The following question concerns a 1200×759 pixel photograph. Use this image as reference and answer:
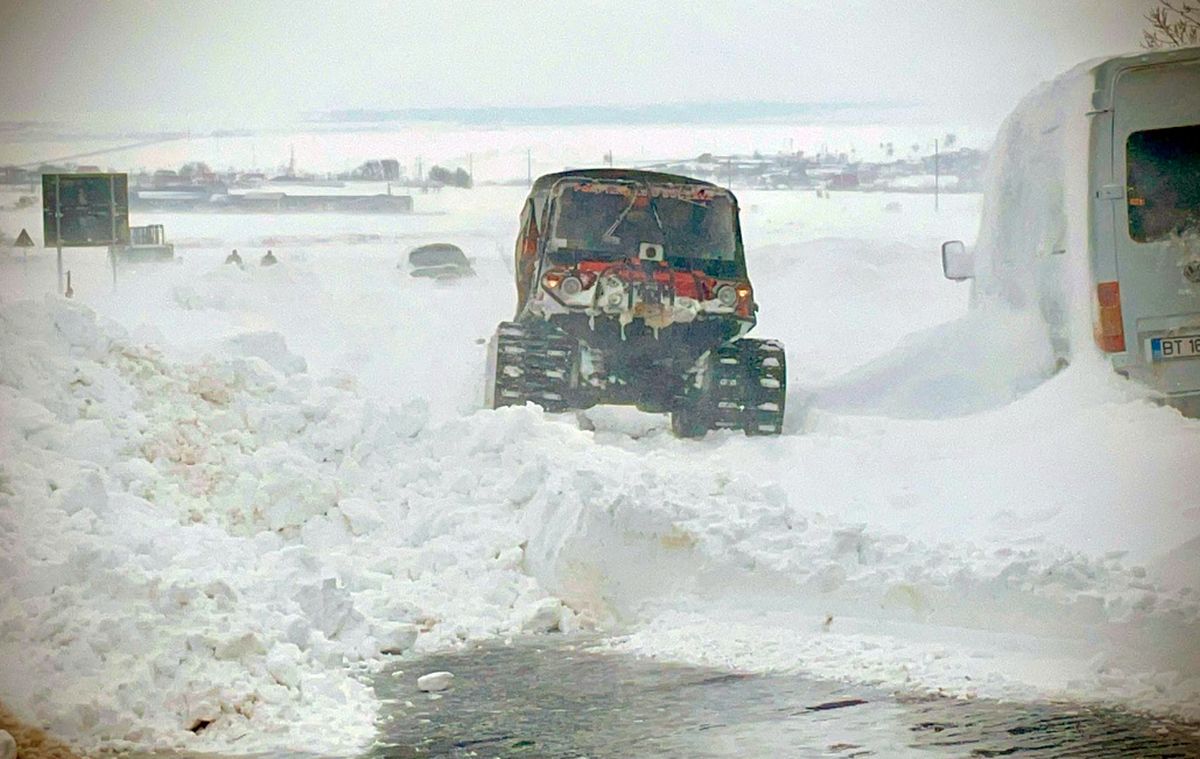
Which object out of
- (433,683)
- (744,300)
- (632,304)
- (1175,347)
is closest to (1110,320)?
(1175,347)

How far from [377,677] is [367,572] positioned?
703 millimetres

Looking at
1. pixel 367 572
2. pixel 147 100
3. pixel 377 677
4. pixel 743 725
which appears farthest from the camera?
pixel 147 100

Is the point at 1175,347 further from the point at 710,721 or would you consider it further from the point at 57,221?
the point at 57,221

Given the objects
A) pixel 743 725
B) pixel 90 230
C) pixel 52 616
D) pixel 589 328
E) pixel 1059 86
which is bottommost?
pixel 743 725

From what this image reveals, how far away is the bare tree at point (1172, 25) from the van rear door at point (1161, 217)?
0.76 feet

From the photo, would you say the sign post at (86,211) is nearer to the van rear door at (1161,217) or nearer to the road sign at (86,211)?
the road sign at (86,211)

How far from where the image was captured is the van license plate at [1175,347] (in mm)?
6309

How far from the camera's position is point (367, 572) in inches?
233

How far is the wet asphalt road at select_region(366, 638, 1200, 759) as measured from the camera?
4.80 meters

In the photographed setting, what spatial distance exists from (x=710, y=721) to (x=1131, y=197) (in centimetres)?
272

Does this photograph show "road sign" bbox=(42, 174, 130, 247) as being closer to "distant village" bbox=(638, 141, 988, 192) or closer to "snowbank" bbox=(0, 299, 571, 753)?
"snowbank" bbox=(0, 299, 571, 753)

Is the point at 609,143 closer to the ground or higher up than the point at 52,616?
higher up

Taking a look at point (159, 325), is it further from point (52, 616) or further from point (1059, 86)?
point (1059, 86)

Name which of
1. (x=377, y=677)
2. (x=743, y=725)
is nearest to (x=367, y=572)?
(x=377, y=677)
